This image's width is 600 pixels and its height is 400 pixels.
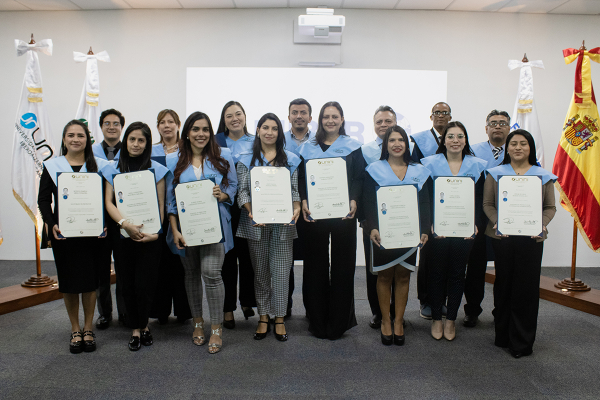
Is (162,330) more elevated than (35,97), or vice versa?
(35,97)

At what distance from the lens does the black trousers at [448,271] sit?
264 cm

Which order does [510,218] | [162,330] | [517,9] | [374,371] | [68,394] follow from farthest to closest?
[517,9] < [162,330] < [510,218] < [374,371] < [68,394]

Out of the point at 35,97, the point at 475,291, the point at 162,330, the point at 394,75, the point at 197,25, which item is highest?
the point at 197,25

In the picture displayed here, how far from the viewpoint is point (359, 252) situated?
5293 mm

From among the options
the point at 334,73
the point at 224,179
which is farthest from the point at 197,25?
the point at 224,179

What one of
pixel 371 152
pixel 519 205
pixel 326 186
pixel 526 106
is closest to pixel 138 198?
pixel 326 186

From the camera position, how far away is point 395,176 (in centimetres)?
253

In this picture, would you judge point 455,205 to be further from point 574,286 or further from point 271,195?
point 574,286

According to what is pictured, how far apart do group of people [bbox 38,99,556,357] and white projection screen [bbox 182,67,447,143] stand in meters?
2.27

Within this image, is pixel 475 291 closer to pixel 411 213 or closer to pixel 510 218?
pixel 510 218

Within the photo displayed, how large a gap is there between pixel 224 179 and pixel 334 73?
120 inches

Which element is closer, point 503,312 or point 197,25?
point 503,312

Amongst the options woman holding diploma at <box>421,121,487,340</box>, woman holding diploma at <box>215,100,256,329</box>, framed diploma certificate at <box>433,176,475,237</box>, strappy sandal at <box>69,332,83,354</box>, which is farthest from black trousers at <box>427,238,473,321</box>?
strappy sandal at <box>69,332,83,354</box>

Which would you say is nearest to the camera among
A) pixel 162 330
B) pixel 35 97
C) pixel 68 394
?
pixel 68 394
